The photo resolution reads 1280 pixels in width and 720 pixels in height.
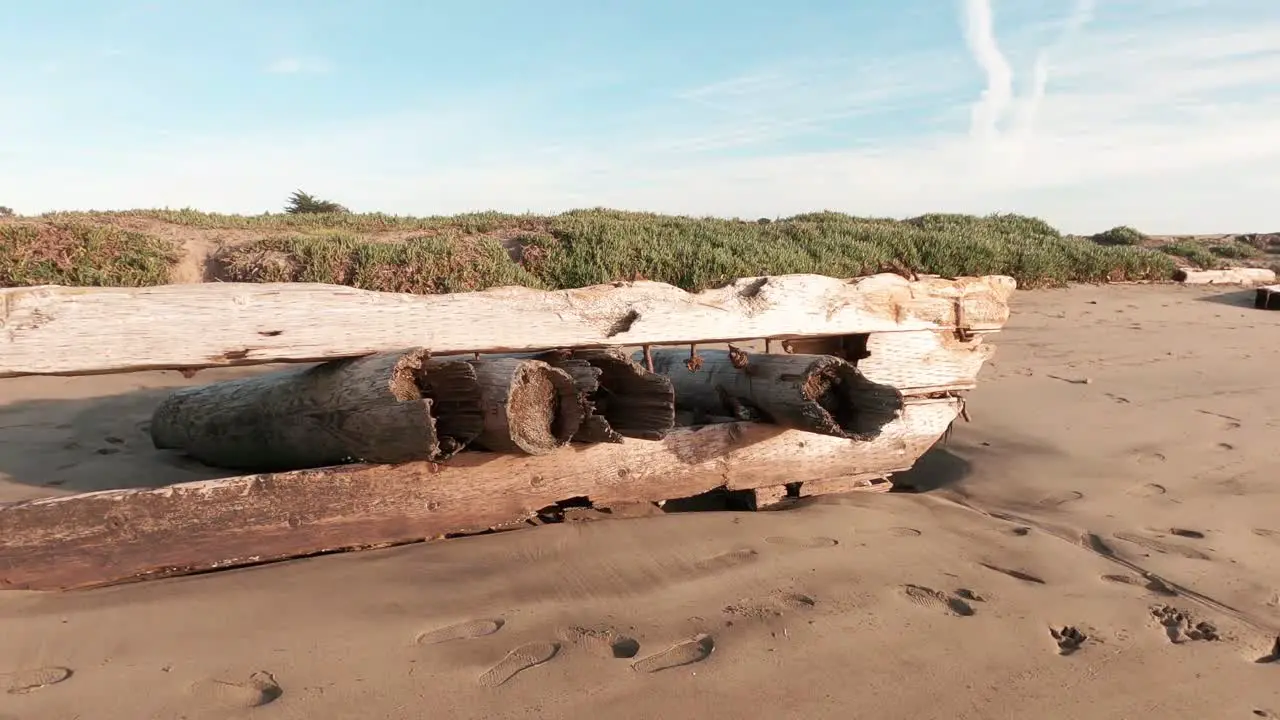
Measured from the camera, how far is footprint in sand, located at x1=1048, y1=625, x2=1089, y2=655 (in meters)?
2.79

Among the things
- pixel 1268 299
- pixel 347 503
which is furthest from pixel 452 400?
pixel 1268 299

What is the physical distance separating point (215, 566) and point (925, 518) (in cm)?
323

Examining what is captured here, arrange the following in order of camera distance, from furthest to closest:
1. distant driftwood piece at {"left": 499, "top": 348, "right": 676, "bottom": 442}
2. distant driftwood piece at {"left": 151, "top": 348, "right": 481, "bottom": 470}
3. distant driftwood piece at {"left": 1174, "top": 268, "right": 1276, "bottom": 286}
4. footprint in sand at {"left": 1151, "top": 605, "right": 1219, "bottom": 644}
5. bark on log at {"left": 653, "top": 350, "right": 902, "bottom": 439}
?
1. distant driftwood piece at {"left": 1174, "top": 268, "right": 1276, "bottom": 286}
2. bark on log at {"left": 653, "top": 350, "right": 902, "bottom": 439}
3. distant driftwood piece at {"left": 499, "top": 348, "right": 676, "bottom": 442}
4. distant driftwood piece at {"left": 151, "top": 348, "right": 481, "bottom": 470}
5. footprint in sand at {"left": 1151, "top": 605, "right": 1219, "bottom": 644}

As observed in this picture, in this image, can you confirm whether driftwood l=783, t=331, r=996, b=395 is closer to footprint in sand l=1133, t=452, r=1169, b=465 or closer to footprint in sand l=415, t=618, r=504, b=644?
footprint in sand l=1133, t=452, r=1169, b=465

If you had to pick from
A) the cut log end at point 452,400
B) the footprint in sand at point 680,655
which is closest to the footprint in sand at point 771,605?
the footprint in sand at point 680,655

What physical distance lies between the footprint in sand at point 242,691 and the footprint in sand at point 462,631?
0.46 metres

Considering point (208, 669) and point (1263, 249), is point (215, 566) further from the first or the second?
point (1263, 249)

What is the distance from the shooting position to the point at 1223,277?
44.7ft

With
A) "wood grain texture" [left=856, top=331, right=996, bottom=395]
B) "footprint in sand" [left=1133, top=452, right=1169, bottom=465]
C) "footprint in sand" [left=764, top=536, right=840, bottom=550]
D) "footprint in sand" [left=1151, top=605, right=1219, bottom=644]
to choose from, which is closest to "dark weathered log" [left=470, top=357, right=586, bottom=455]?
"footprint in sand" [left=764, top=536, right=840, bottom=550]

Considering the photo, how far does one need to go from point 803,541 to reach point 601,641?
1.27 metres

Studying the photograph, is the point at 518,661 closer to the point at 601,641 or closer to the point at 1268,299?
the point at 601,641

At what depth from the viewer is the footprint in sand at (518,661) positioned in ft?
8.18

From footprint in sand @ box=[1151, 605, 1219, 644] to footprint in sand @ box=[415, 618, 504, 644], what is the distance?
2.35m

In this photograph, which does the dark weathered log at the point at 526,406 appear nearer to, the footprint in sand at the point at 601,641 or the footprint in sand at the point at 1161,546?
the footprint in sand at the point at 601,641
